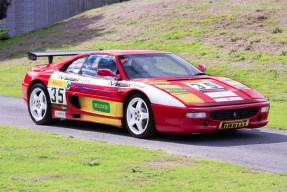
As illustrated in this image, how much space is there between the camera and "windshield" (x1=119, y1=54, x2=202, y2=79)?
1272cm

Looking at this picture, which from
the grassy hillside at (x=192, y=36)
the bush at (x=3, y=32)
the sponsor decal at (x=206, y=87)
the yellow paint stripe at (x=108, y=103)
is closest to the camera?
the sponsor decal at (x=206, y=87)

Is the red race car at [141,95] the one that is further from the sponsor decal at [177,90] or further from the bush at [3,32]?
the bush at [3,32]

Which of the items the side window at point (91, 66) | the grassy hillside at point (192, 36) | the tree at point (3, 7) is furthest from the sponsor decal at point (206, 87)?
the tree at point (3, 7)

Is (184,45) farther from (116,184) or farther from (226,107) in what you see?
(116,184)

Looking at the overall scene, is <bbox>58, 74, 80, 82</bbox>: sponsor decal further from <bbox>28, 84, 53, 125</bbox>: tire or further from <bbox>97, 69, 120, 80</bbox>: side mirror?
<bbox>97, 69, 120, 80</bbox>: side mirror

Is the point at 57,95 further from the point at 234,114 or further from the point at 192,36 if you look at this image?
the point at 192,36

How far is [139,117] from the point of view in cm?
1213

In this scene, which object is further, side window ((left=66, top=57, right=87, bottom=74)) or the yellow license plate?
side window ((left=66, top=57, right=87, bottom=74))

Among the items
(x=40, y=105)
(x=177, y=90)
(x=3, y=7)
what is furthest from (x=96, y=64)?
(x=3, y=7)

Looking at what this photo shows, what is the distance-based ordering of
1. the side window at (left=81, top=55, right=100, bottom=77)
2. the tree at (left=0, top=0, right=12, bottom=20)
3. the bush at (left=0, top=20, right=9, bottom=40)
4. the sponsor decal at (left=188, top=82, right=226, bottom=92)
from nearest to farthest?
the sponsor decal at (left=188, top=82, right=226, bottom=92) < the side window at (left=81, top=55, right=100, bottom=77) < the tree at (left=0, top=0, right=12, bottom=20) < the bush at (left=0, top=20, right=9, bottom=40)

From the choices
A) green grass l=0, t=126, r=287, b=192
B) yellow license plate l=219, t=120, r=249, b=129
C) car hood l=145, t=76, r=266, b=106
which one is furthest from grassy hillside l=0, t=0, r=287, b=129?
green grass l=0, t=126, r=287, b=192

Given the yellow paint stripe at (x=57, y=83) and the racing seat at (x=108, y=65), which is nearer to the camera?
the racing seat at (x=108, y=65)

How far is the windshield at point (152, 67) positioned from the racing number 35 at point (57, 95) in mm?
1243

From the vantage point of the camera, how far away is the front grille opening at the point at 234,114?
38.5ft
